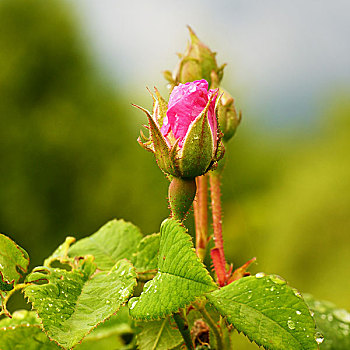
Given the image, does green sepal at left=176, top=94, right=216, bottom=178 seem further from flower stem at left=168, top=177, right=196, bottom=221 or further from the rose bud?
the rose bud

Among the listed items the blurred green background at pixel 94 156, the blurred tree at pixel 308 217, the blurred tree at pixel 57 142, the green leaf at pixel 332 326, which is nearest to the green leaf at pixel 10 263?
the green leaf at pixel 332 326

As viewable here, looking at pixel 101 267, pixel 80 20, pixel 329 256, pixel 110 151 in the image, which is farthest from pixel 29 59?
pixel 101 267

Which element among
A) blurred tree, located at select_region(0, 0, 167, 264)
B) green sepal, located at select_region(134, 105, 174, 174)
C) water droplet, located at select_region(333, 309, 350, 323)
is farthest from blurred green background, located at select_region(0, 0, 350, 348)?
green sepal, located at select_region(134, 105, 174, 174)

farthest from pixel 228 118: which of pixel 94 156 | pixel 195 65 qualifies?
pixel 94 156

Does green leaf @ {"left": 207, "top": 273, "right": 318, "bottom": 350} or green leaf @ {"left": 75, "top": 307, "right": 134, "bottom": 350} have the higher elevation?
green leaf @ {"left": 207, "top": 273, "right": 318, "bottom": 350}

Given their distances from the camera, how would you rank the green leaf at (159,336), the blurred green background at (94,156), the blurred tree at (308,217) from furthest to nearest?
the blurred green background at (94,156)
the blurred tree at (308,217)
the green leaf at (159,336)

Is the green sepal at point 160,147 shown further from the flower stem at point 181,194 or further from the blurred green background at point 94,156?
the blurred green background at point 94,156
